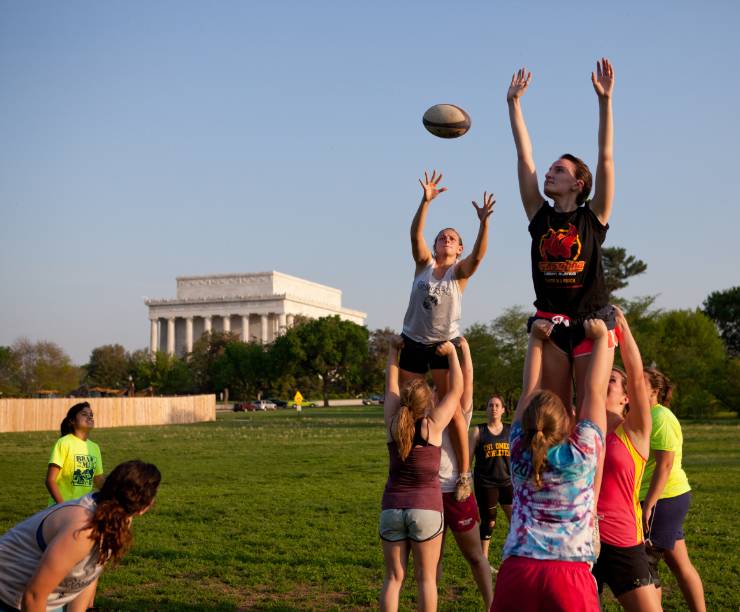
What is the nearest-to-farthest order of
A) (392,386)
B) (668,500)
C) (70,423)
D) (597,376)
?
(597,376) < (392,386) < (668,500) < (70,423)

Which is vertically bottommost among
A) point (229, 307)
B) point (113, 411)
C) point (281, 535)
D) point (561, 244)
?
point (281, 535)

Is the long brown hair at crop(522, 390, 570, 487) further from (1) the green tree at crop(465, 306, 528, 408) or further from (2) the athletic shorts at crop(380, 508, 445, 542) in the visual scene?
(1) the green tree at crop(465, 306, 528, 408)

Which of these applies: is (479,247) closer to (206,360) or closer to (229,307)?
(206,360)

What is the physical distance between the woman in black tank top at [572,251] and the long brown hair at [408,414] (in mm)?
938

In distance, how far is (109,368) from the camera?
114 metres

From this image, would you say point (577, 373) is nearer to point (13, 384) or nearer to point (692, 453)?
point (692, 453)

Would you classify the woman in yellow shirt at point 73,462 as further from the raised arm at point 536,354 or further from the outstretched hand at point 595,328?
the outstretched hand at point 595,328

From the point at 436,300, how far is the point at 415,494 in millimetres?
1939

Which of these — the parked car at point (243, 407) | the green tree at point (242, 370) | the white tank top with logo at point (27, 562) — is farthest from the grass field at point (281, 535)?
the green tree at point (242, 370)

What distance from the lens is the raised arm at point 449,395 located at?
Result: 625 cm

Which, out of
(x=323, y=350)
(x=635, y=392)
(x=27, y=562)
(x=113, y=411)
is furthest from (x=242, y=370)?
(x=27, y=562)

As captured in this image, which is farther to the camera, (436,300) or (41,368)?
(41,368)

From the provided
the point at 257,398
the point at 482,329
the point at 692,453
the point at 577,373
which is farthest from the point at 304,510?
the point at 257,398

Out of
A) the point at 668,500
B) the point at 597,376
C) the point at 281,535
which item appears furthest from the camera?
the point at 281,535
